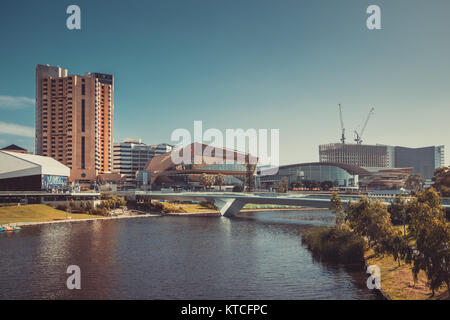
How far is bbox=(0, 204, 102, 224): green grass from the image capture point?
83.8 metres

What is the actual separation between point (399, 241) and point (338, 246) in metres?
13.2

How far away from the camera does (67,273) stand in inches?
1496

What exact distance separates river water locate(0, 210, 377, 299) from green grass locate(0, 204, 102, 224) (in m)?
21.0

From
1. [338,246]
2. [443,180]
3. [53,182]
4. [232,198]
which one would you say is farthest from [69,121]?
[338,246]

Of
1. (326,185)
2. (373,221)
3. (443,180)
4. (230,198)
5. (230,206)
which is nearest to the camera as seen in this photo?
(373,221)

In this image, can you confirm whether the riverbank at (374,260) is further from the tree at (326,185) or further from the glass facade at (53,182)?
the tree at (326,185)

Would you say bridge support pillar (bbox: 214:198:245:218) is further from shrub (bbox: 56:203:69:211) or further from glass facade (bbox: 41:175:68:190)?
glass facade (bbox: 41:175:68:190)

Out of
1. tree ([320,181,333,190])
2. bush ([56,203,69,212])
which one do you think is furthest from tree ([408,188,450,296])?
tree ([320,181,333,190])

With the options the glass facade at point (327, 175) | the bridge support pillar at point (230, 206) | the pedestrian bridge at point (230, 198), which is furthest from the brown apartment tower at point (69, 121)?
the glass facade at point (327, 175)

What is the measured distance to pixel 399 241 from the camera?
32.7 metres

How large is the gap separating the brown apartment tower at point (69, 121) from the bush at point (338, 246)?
168 m

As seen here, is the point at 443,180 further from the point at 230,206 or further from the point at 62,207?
the point at 62,207

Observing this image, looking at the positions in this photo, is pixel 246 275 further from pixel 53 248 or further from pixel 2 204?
pixel 2 204

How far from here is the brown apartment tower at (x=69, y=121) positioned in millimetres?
193375
